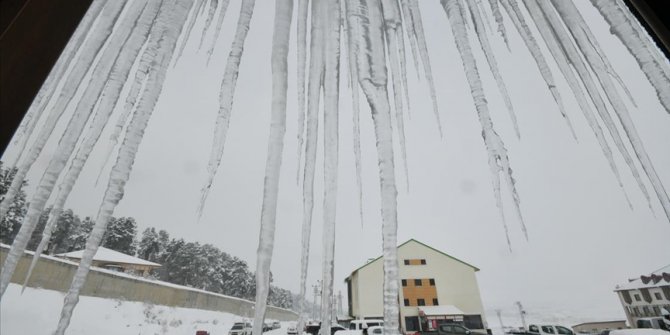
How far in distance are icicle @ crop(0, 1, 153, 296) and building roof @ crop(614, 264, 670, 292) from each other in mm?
43856

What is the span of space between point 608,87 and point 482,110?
15.7 inches

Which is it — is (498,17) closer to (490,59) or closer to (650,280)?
(490,59)

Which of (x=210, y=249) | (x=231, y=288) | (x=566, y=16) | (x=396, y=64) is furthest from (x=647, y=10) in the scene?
(x=210, y=249)

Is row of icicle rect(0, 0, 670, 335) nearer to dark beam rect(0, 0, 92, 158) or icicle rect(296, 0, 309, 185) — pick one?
icicle rect(296, 0, 309, 185)

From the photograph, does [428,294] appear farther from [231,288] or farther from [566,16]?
[231,288]

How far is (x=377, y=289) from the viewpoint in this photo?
26.0 meters

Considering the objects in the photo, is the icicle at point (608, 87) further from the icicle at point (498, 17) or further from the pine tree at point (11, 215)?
the pine tree at point (11, 215)

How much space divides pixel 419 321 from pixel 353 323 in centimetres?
865

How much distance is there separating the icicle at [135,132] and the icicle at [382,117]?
0.76 m

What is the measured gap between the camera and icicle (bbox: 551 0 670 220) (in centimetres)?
87

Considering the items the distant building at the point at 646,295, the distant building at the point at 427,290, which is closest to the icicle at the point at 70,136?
the distant building at the point at 427,290

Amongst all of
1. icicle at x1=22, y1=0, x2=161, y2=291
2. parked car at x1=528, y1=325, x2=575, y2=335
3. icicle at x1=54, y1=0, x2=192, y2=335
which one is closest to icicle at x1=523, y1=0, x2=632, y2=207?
icicle at x1=54, y1=0, x2=192, y2=335

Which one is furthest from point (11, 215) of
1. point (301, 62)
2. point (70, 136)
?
point (301, 62)

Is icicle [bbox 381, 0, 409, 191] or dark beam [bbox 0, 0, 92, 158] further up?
icicle [bbox 381, 0, 409, 191]
